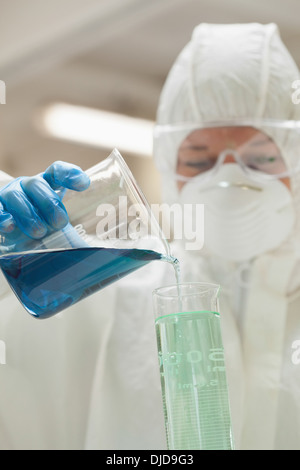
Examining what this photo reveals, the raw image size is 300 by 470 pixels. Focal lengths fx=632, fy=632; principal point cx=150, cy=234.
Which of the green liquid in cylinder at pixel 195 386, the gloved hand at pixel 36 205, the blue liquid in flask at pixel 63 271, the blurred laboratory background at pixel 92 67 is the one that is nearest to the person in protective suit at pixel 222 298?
the gloved hand at pixel 36 205

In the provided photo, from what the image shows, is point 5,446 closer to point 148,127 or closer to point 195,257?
point 195,257

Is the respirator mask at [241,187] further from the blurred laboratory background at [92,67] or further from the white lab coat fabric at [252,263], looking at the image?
the blurred laboratory background at [92,67]

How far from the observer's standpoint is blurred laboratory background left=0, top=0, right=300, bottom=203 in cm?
321

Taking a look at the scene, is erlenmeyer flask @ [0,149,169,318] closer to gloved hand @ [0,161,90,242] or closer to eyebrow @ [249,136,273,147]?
gloved hand @ [0,161,90,242]

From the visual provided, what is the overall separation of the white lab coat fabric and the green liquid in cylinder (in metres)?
0.73

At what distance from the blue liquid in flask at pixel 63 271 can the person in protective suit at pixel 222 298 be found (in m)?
0.40

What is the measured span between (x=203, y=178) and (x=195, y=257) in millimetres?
217

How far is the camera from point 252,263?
1.69 metres

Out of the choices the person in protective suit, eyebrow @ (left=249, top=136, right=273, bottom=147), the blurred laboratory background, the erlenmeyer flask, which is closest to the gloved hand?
the erlenmeyer flask

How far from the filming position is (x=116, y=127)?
4797 mm

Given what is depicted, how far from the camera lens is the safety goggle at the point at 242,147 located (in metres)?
1.70

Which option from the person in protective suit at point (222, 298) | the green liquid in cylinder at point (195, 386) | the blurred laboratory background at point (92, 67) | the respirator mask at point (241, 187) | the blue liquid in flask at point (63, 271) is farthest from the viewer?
the blurred laboratory background at point (92, 67)

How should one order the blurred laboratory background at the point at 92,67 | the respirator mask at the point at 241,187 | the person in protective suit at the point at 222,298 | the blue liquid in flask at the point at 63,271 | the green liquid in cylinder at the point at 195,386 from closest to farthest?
the green liquid in cylinder at the point at 195,386, the blue liquid in flask at the point at 63,271, the person in protective suit at the point at 222,298, the respirator mask at the point at 241,187, the blurred laboratory background at the point at 92,67
